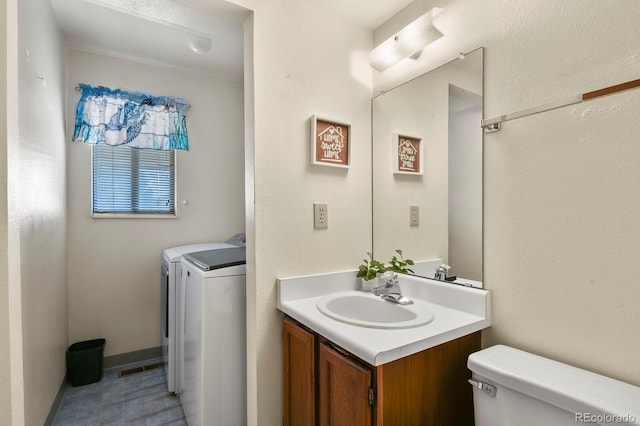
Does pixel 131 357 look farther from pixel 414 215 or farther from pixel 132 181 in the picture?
pixel 414 215

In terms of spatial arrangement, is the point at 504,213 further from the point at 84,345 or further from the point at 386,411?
the point at 84,345

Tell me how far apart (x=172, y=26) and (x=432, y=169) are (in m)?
1.99

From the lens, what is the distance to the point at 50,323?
1885mm

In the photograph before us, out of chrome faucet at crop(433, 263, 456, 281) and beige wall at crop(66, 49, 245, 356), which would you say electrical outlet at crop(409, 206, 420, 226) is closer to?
chrome faucet at crop(433, 263, 456, 281)

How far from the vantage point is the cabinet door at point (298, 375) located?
126cm

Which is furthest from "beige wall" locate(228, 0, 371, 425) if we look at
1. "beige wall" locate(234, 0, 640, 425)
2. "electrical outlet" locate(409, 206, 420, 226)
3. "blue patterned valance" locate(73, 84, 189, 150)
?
"blue patterned valance" locate(73, 84, 189, 150)

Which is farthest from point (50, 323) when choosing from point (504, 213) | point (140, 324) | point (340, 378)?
point (504, 213)

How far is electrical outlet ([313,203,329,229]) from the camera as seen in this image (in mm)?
1577

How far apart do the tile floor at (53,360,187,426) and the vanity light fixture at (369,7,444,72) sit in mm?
2427

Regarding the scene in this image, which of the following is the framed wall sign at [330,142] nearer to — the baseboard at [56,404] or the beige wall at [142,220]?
the beige wall at [142,220]

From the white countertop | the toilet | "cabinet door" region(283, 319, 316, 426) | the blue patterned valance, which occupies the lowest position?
"cabinet door" region(283, 319, 316, 426)

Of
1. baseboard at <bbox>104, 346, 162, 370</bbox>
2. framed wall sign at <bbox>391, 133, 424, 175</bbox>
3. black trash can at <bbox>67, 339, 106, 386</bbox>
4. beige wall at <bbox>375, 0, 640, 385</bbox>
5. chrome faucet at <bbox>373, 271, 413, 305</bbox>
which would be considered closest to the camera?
beige wall at <bbox>375, 0, 640, 385</bbox>

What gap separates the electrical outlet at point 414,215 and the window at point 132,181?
6.84 feet

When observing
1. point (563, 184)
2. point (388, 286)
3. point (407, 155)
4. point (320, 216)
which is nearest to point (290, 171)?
point (320, 216)
